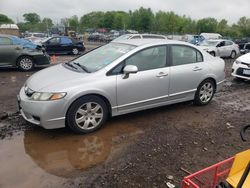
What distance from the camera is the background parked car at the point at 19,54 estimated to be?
10281mm

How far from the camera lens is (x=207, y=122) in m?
5.30

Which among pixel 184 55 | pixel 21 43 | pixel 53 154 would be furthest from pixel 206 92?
pixel 21 43

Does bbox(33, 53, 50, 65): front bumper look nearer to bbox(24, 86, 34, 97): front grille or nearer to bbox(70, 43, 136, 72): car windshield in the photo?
bbox(70, 43, 136, 72): car windshield

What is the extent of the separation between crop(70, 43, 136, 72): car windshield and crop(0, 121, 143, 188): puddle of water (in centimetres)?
113

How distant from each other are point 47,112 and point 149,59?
85.1 inches

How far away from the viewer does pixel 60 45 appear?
18.2 m

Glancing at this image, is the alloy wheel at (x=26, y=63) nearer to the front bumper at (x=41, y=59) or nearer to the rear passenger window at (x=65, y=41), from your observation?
the front bumper at (x=41, y=59)

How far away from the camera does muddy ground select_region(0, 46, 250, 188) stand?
3.38 metres

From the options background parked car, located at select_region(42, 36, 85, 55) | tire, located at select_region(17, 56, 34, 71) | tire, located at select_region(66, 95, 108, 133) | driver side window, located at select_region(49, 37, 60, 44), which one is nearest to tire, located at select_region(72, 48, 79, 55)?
background parked car, located at select_region(42, 36, 85, 55)

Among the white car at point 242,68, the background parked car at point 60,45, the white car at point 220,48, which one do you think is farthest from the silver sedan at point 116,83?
the background parked car at point 60,45

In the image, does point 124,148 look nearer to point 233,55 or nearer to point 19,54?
point 19,54

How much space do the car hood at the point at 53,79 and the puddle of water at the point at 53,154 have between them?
805 mm

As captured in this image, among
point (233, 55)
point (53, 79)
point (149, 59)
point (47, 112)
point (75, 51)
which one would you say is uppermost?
point (149, 59)

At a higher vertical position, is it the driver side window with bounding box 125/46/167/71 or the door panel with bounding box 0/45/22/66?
the driver side window with bounding box 125/46/167/71
